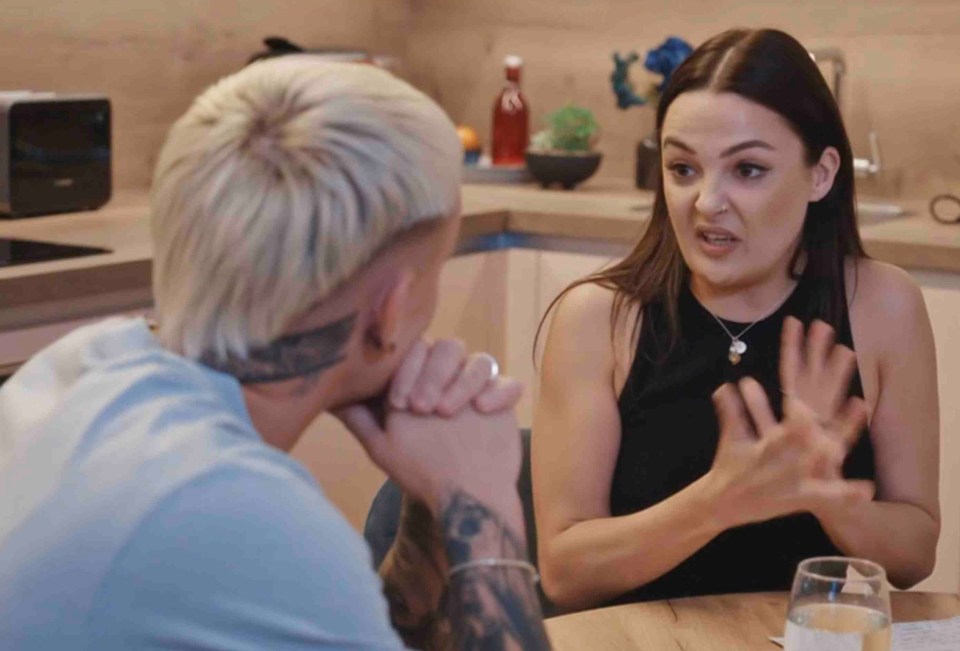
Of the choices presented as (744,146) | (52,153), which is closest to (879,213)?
(744,146)

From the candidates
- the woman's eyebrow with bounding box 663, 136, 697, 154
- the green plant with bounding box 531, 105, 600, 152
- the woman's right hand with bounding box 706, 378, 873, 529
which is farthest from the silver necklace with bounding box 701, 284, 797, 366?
the green plant with bounding box 531, 105, 600, 152

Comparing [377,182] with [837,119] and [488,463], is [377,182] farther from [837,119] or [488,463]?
[837,119]

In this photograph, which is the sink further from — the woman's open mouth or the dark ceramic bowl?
the woman's open mouth

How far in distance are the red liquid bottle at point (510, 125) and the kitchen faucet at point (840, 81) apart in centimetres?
70

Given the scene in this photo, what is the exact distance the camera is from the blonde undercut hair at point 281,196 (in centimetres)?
98

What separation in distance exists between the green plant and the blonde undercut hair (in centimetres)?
237

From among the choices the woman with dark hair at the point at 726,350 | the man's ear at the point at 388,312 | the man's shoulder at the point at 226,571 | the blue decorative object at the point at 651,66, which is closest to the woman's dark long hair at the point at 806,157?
the woman with dark hair at the point at 726,350

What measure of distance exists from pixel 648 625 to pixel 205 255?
67cm

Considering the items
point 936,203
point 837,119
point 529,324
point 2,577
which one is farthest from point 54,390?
point 936,203

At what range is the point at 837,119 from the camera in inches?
74.9

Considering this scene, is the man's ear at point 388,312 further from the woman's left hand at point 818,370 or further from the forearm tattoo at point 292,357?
the woman's left hand at point 818,370

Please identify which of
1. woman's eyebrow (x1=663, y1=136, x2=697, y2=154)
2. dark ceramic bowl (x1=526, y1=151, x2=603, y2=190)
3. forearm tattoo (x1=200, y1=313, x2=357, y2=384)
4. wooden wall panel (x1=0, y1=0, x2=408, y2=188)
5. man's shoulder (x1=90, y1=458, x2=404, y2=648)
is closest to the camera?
man's shoulder (x1=90, y1=458, x2=404, y2=648)

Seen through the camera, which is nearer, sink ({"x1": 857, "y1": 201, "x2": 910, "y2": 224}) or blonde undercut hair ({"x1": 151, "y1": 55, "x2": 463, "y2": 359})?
blonde undercut hair ({"x1": 151, "y1": 55, "x2": 463, "y2": 359})

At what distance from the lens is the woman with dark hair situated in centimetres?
175
